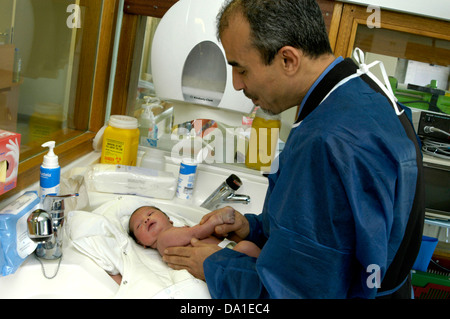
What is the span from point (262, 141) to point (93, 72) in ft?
2.42

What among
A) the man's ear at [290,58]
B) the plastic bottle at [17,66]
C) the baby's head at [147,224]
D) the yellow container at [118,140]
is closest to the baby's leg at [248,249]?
the baby's head at [147,224]

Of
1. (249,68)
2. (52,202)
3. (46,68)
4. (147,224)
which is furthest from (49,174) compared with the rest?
(249,68)

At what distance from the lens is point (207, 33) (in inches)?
54.7

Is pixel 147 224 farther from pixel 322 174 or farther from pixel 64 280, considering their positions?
pixel 322 174

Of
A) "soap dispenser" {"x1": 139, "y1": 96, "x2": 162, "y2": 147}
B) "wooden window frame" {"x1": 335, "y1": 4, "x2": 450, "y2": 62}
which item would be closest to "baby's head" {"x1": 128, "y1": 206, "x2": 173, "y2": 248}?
"soap dispenser" {"x1": 139, "y1": 96, "x2": 162, "y2": 147}

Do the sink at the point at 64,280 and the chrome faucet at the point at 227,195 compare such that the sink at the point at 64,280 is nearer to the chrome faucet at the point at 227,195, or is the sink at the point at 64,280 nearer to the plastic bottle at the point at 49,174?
the plastic bottle at the point at 49,174

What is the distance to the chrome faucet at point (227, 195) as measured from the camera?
1600mm

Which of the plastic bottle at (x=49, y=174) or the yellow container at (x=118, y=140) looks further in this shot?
the yellow container at (x=118, y=140)

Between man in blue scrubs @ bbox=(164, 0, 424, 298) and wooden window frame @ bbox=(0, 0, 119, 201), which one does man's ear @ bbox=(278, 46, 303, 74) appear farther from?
wooden window frame @ bbox=(0, 0, 119, 201)

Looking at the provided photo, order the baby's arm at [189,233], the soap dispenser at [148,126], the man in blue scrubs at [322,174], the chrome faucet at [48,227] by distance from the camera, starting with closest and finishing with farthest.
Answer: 1. the man in blue scrubs at [322,174]
2. the chrome faucet at [48,227]
3. the baby's arm at [189,233]
4. the soap dispenser at [148,126]

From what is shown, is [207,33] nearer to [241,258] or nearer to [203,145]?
[203,145]

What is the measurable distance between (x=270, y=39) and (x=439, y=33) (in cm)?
100

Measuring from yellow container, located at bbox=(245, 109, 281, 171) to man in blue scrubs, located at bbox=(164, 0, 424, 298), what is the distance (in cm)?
68

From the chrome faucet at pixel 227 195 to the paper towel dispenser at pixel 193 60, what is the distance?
28 centimetres
